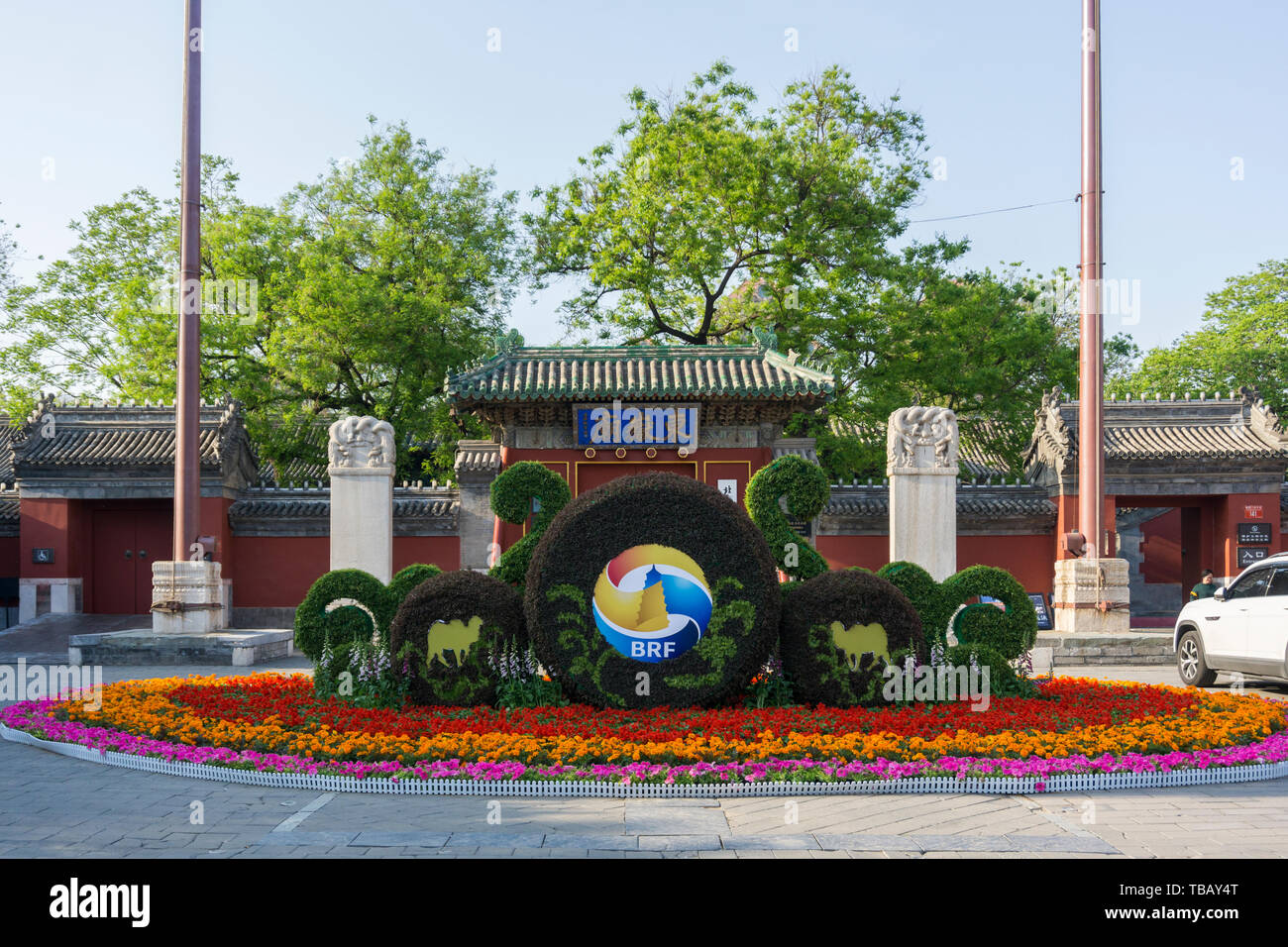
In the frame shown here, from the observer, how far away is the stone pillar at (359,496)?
48.2 ft

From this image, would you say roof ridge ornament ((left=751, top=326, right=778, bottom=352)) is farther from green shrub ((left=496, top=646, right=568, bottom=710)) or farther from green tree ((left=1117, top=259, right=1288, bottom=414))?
green tree ((left=1117, top=259, right=1288, bottom=414))

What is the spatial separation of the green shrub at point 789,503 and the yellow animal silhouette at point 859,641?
0.67 metres

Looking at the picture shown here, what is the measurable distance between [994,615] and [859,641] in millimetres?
1215

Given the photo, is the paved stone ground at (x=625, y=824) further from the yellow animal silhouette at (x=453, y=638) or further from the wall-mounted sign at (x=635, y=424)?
the wall-mounted sign at (x=635, y=424)

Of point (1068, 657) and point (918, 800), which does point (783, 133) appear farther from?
point (918, 800)

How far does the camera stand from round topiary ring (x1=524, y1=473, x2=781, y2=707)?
7926mm

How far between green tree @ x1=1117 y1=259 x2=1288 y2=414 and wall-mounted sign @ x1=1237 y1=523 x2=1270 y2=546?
8584 millimetres

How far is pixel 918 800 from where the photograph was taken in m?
6.03

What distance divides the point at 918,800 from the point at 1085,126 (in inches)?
463

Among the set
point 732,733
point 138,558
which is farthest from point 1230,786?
point 138,558

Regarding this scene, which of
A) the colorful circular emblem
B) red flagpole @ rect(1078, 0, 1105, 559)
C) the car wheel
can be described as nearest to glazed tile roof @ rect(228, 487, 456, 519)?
red flagpole @ rect(1078, 0, 1105, 559)

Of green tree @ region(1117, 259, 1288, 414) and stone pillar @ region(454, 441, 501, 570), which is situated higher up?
green tree @ region(1117, 259, 1288, 414)

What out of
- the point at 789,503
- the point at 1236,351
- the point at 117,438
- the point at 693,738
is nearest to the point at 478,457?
the point at 117,438

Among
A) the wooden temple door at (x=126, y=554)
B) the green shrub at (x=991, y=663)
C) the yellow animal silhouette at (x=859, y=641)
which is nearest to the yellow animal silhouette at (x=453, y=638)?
the yellow animal silhouette at (x=859, y=641)
